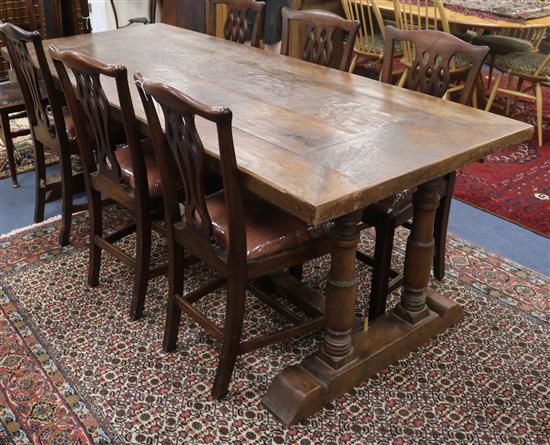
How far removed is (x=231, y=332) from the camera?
1865mm

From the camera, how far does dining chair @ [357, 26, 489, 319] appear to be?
82.4 inches

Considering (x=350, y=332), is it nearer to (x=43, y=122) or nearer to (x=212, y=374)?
(x=212, y=374)

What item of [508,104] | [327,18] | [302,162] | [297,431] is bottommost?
[297,431]

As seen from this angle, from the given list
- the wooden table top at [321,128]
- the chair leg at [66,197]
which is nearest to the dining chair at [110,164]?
the wooden table top at [321,128]

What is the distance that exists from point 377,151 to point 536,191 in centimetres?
205

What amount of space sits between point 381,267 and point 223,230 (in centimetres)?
61

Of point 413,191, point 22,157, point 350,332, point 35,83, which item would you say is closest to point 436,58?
point 413,191

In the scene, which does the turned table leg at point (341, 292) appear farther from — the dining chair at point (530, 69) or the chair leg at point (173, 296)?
the dining chair at point (530, 69)

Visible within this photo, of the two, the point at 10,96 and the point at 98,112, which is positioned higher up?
the point at 98,112

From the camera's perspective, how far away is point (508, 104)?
4.37 metres

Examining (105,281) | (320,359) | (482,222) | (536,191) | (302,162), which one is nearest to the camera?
(302,162)

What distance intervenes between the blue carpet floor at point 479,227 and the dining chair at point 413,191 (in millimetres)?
458

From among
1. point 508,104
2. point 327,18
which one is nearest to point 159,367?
point 327,18

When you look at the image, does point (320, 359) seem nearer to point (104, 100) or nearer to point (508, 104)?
point (104, 100)
